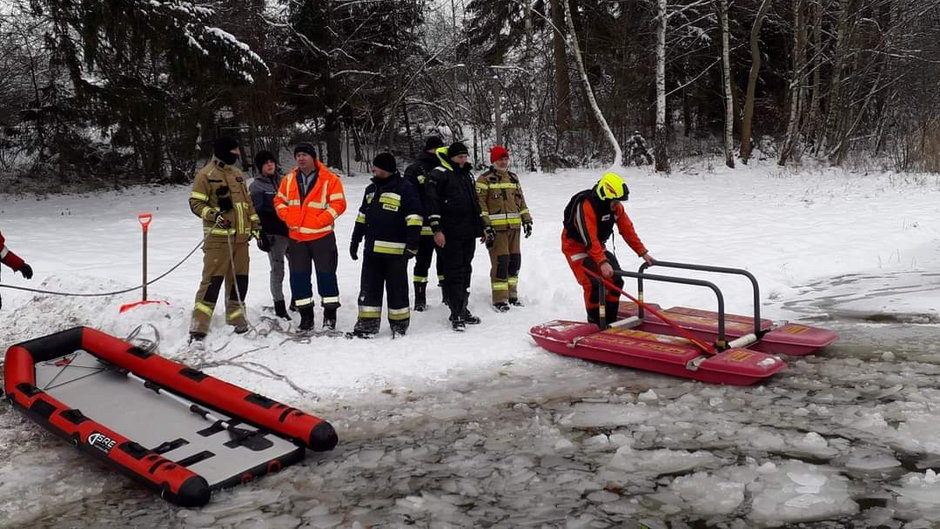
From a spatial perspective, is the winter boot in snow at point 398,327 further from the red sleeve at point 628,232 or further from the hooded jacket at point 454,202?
the red sleeve at point 628,232

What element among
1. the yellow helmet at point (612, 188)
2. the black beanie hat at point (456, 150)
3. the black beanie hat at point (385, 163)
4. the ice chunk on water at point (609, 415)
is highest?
the black beanie hat at point (456, 150)

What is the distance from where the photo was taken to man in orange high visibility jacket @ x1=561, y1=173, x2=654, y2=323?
6449 mm

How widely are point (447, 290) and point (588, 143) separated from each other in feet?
55.9

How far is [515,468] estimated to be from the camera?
13.7ft

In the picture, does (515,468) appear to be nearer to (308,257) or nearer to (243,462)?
(243,462)

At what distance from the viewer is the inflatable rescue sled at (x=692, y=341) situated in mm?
5445

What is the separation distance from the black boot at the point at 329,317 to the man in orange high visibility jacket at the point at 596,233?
2.27 metres

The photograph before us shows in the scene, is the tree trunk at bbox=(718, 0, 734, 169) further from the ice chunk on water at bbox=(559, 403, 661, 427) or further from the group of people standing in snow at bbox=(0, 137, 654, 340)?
the ice chunk on water at bbox=(559, 403, 661, 427)

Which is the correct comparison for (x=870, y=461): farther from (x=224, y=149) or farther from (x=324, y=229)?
(x=224, y=149)

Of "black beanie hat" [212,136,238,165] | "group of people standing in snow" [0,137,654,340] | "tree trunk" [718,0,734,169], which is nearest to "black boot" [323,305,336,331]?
"group of people standing in snow" [0,137,654,340]

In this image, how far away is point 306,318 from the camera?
7.05 meters

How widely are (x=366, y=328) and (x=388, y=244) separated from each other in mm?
800

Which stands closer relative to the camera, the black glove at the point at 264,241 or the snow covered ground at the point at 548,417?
the snow covered ground at the point at 548,417

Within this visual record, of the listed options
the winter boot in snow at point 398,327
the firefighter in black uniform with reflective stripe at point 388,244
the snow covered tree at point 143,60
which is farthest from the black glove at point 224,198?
the snow covered tree at point 143,60
